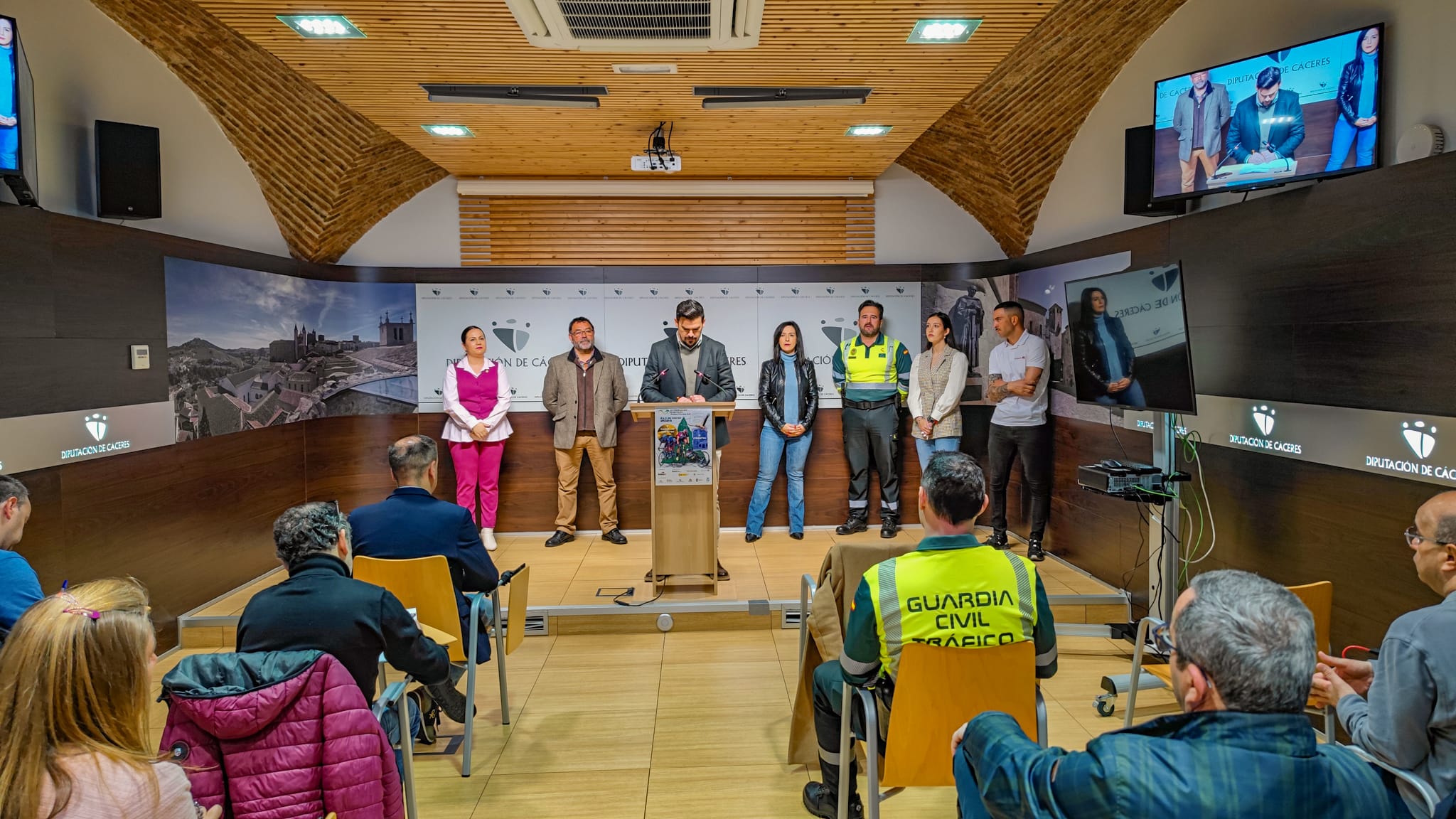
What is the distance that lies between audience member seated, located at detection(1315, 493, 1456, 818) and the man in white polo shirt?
4.11 metres

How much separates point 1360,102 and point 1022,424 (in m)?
3.21

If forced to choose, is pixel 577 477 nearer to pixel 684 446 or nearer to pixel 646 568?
pixel 646 568

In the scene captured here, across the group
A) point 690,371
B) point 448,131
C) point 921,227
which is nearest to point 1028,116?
point 921,227

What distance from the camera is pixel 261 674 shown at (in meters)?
1.93

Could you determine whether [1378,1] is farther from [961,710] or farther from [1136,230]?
[961,710]

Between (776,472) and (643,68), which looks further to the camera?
(776,472)

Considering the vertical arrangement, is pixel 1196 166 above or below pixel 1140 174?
below

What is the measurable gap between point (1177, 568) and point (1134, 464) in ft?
2.66

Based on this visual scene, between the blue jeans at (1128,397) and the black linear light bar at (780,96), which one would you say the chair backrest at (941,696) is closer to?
the blue jeans at (1128,397)

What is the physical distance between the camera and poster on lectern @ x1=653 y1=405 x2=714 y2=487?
5.38 m

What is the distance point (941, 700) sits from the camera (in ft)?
7.64

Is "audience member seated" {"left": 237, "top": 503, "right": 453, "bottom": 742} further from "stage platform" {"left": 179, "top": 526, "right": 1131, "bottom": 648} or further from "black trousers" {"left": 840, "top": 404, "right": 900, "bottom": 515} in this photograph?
"black trousers" {"left": 840, "top": 404, "right": 900, "bottom": 515}

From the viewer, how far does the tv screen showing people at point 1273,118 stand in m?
3.51

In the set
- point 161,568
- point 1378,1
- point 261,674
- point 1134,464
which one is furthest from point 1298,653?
point 161,568
